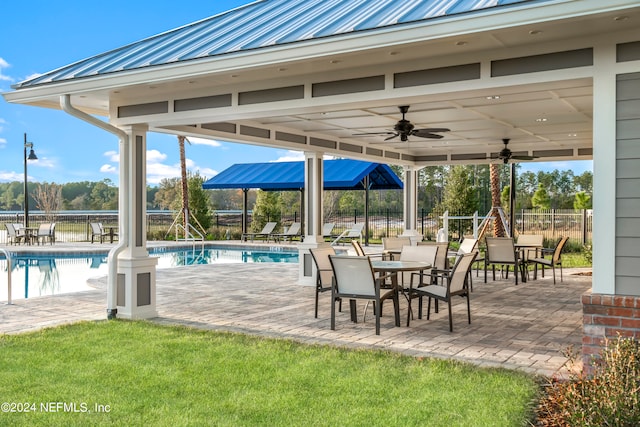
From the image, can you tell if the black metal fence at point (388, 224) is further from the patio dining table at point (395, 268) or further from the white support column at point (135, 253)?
the white support column at point (135, 253)

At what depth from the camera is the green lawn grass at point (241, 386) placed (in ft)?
13.5

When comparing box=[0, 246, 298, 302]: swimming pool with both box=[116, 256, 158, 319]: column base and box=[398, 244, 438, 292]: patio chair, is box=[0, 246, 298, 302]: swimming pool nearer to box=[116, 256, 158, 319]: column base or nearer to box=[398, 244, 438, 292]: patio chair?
box=[116, 256, 158, 319]: column base

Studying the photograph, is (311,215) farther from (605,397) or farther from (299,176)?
(299,176)

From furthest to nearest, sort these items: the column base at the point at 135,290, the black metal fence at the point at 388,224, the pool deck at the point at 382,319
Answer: the black metal fence at the point at 388,224
the column base at the point at 135,290
the pool deck at the point at 382,319

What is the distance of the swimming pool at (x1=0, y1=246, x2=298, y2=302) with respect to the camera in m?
11.9

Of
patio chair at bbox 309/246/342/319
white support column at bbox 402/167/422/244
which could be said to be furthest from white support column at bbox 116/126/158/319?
white support column at bbox 402/167/422/244

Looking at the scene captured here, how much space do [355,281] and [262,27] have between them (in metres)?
3.11

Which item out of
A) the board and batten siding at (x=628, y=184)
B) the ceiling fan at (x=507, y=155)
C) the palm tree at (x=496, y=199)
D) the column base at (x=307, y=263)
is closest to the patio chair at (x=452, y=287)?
the board and batten siding at (x=628, y=184)

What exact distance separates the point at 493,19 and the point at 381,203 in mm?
35241

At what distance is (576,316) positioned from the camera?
803cm

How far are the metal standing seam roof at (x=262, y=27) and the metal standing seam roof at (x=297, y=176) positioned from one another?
10.6 metres

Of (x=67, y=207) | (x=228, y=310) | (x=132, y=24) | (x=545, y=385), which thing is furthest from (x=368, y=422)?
(x=132, y=24)

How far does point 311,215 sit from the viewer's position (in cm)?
1142

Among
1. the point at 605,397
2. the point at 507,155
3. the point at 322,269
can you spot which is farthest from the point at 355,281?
the point at 507,155
